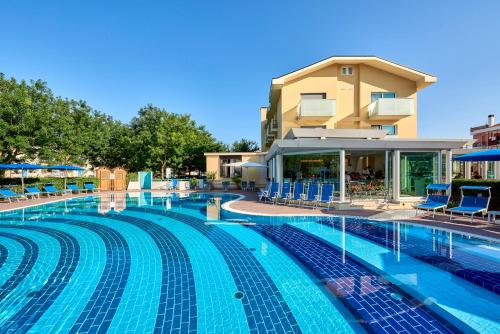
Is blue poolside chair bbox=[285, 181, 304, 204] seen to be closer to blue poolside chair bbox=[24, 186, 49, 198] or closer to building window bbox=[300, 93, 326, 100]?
building window bbox=[300, 93, 326, 100]

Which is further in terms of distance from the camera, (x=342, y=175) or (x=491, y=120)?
(x=491, y=120)

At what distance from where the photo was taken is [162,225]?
9359 millimetres

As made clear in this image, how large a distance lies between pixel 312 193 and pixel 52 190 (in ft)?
61.7

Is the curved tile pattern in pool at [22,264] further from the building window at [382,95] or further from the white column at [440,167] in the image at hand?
the building window at [382,95]

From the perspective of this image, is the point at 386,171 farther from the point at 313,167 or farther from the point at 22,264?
the point at 22,264

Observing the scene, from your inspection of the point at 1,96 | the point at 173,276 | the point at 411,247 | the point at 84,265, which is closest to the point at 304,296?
the point at 173,276

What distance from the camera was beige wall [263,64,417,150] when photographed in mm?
19125

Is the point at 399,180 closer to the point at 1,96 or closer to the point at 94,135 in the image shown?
the point at 1,96

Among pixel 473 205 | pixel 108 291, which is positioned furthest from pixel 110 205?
pixel 473 205

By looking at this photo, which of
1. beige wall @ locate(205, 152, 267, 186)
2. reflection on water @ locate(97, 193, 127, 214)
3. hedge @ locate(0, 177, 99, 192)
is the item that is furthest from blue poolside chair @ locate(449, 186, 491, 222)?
hedge @ locate(0, 177, 99, 192)

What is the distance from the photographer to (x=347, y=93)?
19.4 metres

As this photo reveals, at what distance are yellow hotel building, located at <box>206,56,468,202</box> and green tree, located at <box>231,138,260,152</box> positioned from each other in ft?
64.7

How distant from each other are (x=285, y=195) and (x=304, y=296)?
375 inches

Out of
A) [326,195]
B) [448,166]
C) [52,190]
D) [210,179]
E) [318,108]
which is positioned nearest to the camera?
[326,195]
